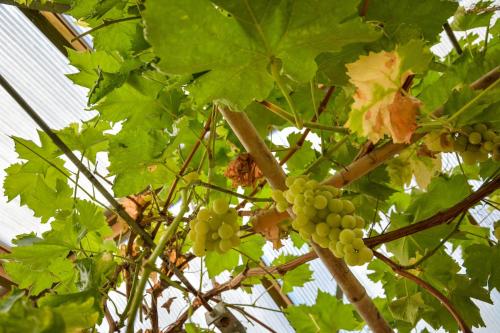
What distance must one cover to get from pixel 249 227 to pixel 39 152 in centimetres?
59

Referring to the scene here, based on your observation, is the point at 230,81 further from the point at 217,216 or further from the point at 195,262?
the point at 195,262

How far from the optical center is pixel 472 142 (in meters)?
0.53

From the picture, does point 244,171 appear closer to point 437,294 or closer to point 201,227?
point 201,227

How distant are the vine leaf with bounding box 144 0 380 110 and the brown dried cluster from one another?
0.22m

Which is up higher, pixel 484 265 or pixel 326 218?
pixel 326 218

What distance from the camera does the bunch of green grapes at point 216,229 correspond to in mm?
491

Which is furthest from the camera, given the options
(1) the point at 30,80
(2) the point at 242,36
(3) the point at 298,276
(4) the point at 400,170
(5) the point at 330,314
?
(1) the point at 30,80

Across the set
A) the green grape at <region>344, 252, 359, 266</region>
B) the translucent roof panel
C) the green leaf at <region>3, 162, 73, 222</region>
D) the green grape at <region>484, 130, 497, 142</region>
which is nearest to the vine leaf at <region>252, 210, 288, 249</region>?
the green grape at <region>344, 252, 359, 266</region>

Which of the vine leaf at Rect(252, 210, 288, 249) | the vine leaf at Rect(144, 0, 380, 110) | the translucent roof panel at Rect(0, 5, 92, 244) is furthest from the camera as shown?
the translucent roof panel at Rect(0, 5, 92, 244)

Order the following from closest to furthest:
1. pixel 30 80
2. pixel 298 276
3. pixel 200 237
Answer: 1. pixel 200 237
2. pixel 298 276
3. pixel 30 80

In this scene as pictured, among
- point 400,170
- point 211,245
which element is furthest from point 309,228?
point 400,170

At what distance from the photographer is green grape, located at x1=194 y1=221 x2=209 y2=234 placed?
49cm

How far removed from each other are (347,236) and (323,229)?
4 cm

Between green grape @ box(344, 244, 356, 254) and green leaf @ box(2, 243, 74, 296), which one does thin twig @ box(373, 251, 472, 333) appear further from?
green leaf @ box(2, 243, 74, 296)
